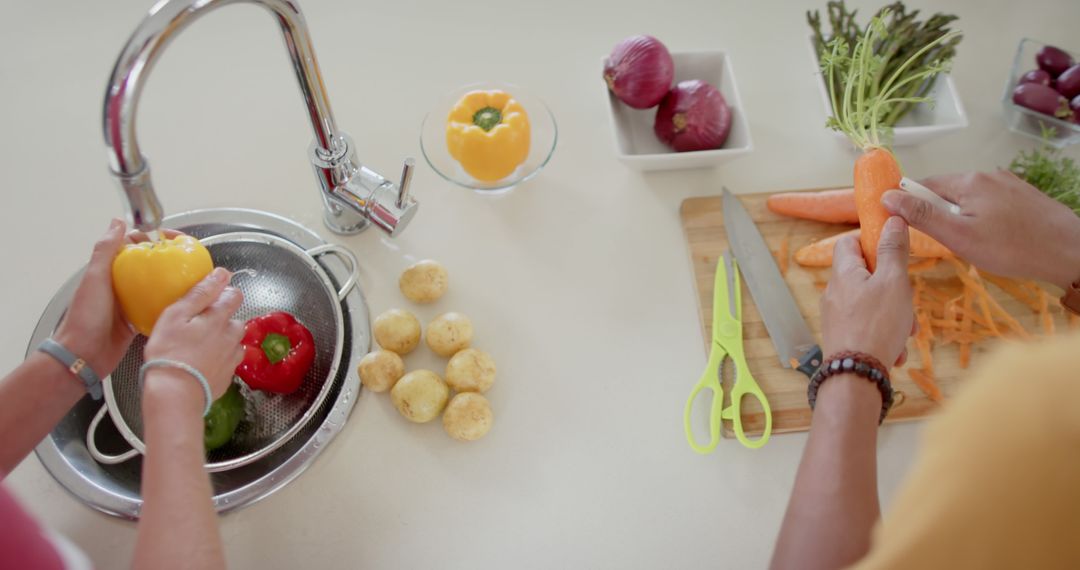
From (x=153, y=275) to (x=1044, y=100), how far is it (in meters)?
1.28

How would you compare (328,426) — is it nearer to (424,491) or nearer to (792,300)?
(424,491)

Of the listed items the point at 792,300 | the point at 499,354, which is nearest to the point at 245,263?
the point at 499,354

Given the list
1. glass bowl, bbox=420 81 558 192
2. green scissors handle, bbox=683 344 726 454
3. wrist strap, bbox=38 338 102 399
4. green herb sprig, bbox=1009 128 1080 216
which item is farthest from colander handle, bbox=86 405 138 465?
green herb sprig, bbox=1009 128 1080 216

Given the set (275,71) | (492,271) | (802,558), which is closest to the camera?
(802,558)

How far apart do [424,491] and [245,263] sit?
44 centimetres

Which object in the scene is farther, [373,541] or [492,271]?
[492,271]

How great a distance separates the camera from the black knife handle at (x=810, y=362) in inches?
35.3

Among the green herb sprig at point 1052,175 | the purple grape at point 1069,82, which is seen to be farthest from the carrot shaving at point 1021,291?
the purple grape at point 1069,82

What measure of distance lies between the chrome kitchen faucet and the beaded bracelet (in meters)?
0.54

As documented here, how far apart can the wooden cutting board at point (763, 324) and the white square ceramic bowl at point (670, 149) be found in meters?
0.07

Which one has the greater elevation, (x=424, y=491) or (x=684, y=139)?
(x=684, y=139)

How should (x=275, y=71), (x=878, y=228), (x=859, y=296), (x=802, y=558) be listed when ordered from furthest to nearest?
(x=275, y=71) < (x=878, y=228) < (x=859, y=296) < (x=802, y=558)

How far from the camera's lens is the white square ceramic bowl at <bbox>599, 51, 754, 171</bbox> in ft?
3.34

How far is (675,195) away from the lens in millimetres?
1082
